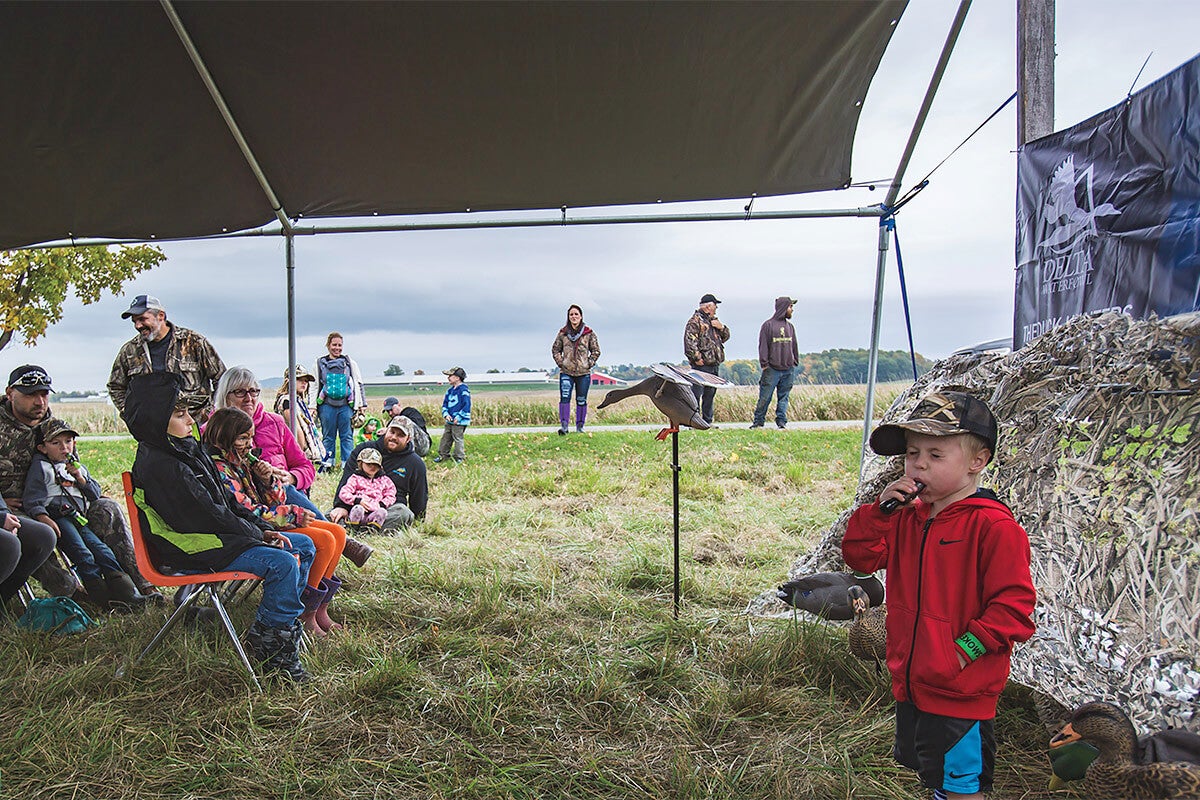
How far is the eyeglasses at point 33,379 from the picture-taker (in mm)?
3766

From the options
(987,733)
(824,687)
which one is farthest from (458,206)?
(987,733)

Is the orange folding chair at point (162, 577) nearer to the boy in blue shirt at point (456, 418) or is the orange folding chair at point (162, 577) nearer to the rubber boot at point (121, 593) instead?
the rubber boot at point (121, 593)

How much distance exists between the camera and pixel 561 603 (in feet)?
12.2

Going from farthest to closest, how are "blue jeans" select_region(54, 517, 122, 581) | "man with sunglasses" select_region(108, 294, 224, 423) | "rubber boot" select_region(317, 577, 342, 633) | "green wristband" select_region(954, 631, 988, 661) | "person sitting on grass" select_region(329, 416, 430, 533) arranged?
"person sitting on grass" select_region(329, 416, 430, 533) → "man with sunglasses" select_region(108, 294, 224, 423) → "blue jeans" select_region(54, 517, 122, 581) → "rubber boot" select_region(317, 577, 342, 633) → "green wristband" select_region(954, 631, 988, 661)

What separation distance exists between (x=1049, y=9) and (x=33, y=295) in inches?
592

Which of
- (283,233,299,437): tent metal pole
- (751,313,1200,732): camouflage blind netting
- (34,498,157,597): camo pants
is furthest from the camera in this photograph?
(283,233,299,437): tent metal pole

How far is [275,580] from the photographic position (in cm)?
292

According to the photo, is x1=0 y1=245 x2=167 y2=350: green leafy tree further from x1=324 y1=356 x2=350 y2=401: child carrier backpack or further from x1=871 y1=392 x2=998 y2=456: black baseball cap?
x1=871 y1=392 x2=998 y2=456: black baseball cap

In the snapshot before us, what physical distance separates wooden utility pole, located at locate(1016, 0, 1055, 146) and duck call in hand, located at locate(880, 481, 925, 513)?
2799 millimetres

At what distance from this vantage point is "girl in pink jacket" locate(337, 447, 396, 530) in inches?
215

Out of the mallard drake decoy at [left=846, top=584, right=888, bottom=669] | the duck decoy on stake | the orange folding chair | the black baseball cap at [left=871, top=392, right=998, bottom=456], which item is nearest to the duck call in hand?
the black baseball cap at [left=871, top=392, right=998, bottom=456]

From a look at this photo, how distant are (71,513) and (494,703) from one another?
2.68 m

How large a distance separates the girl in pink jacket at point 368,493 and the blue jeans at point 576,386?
168 inches

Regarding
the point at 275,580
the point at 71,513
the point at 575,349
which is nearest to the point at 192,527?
the point at 275,580
